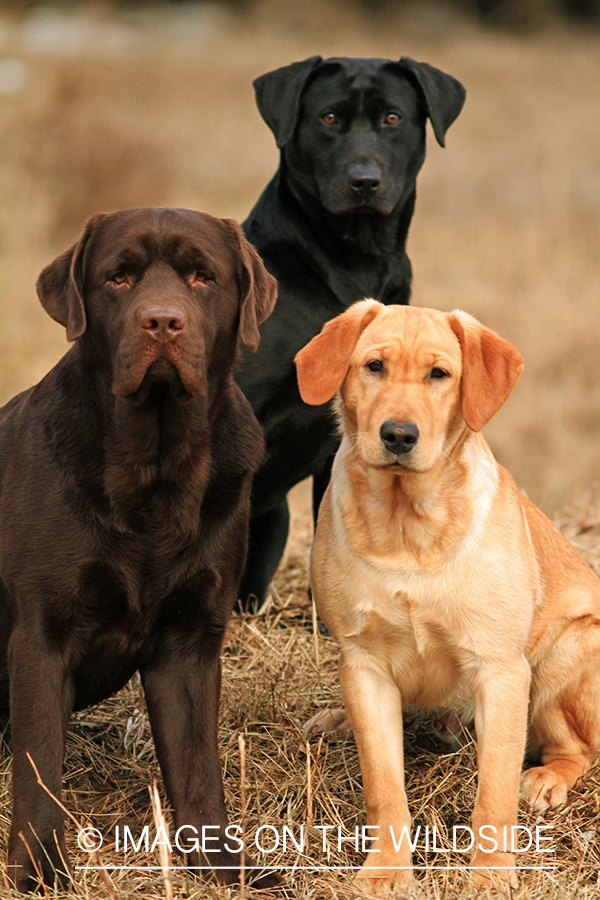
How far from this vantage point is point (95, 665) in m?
2.77

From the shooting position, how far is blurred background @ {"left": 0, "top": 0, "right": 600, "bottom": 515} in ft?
33.9

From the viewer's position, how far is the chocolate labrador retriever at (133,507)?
263 cm

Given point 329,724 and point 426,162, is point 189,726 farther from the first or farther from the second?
point 426,162

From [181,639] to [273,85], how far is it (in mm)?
2365

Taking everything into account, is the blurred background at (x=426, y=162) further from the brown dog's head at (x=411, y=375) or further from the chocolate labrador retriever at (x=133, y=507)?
the chocolate labrador retriever at (x=133, y=507)

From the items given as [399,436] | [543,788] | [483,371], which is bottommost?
[543,788]

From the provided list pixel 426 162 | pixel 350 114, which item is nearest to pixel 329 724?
pixel 350 114

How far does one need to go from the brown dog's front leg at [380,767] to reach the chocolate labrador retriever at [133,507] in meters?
0.29

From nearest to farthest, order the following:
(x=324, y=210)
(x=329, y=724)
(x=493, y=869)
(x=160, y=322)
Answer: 1. (x=160, y=322)
2. (x=493, y=869)
3. (x=329, y=724)
4. (x=324, y=210)

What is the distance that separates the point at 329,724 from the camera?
11.4ft

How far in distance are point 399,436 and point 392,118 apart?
1965 mm

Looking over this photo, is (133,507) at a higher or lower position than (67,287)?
lower

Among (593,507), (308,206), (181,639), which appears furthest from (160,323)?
(593,507)

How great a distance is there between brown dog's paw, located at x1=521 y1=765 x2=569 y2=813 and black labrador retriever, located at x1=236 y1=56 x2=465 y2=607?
4.89 feet
